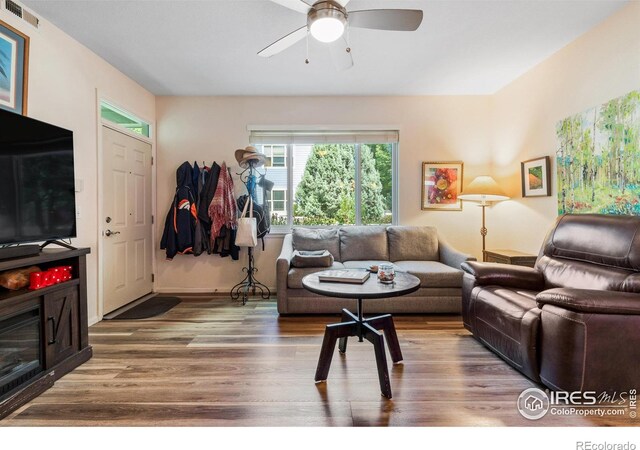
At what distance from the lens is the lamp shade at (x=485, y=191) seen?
3676mm

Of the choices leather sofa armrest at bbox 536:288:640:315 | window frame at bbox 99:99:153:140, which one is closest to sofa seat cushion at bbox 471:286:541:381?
leather sofa armrest at bbox 536:288:640:315

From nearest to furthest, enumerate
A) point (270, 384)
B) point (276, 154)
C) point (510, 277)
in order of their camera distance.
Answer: point (270, 384)
point (510, 277)
point (276, 154)

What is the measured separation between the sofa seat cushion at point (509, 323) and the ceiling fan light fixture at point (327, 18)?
80.5 inches

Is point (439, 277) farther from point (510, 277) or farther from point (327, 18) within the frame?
point (327, 18)

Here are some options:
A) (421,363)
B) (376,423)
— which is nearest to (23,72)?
(376,423)

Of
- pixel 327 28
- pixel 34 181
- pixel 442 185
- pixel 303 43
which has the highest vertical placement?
pixel 303 43

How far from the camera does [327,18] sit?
1.85 metres

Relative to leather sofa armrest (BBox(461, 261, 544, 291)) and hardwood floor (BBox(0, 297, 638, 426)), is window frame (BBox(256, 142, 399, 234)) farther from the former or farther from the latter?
leather sofa armrest (BBox(461, 261, 544, 291))

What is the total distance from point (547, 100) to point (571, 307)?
2.48 meters

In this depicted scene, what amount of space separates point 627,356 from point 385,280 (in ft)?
4.25

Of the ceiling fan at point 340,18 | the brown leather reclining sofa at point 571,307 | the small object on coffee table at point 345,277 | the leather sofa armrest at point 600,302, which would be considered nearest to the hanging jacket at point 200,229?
the small object on coffee table at point 345,277

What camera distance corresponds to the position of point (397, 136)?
4.23 metres

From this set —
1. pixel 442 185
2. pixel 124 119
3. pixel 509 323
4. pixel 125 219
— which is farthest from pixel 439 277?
pixel 124 119

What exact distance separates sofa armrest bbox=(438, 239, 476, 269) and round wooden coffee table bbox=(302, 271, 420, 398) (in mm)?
1386
